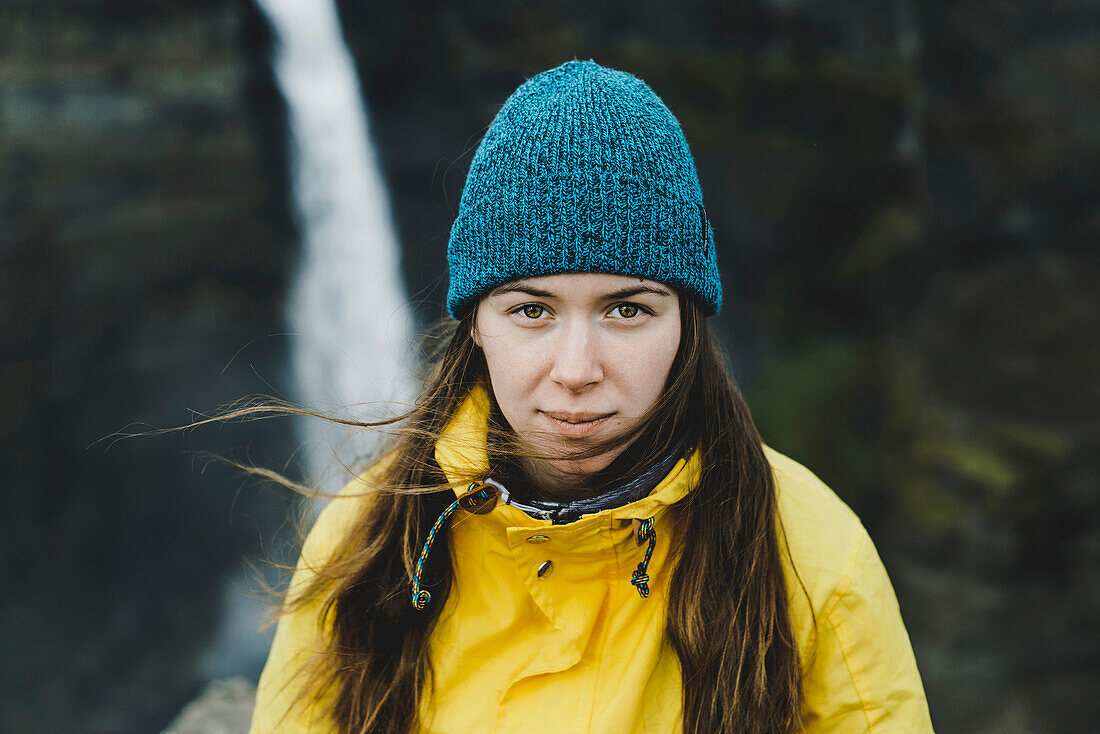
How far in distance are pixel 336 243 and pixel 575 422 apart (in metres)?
3.83

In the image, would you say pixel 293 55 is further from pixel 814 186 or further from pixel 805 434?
pixel 805 434

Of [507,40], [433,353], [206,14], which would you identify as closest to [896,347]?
[507,40]

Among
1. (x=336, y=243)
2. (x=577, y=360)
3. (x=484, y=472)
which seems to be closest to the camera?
(x=577, y=360)

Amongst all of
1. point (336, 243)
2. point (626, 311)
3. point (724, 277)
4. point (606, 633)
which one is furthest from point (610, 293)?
point (336, 243)

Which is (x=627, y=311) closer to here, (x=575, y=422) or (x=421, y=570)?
(x=575, y=422)

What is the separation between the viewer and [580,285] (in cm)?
114

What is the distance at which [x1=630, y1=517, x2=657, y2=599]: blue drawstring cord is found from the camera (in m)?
1.20

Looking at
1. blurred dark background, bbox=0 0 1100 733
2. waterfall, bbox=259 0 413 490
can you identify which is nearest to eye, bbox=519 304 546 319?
blurred dark background, bbox=0 0 1100 733

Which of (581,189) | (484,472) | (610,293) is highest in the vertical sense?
(581,189)

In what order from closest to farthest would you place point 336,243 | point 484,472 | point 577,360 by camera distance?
point 577,360, point 484,472, point 336,243

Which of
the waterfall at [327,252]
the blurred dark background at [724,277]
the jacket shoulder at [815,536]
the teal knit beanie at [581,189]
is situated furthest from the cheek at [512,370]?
the waterfall at [327,252]

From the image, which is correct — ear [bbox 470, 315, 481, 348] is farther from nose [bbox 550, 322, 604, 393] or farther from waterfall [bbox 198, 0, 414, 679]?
waterfall [bbox 198, 0, 414, 679]

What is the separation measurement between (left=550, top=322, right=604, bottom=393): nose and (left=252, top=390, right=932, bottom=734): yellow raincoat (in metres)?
0.20

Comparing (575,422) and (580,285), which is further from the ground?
(580,285)
